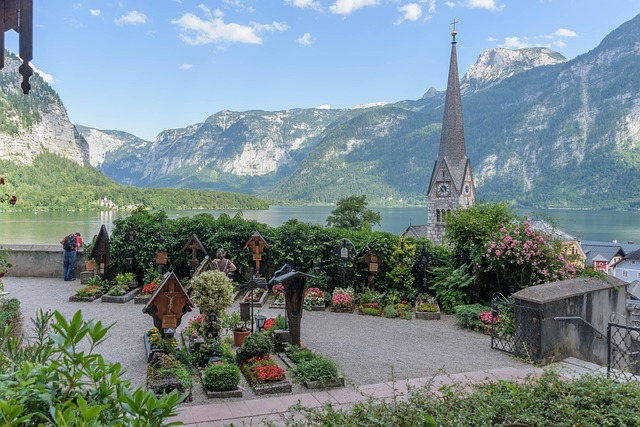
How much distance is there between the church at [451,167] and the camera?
4184 cm

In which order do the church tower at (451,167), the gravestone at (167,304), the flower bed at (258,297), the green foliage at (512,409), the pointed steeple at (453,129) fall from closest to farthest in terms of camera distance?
the green foliage at (512,409) < the gravestone at (167,304) < the flower bed at (258,297) < the pointed steeple at (453,129) < the church tower at (451,167)

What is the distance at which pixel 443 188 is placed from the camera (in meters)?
45.6

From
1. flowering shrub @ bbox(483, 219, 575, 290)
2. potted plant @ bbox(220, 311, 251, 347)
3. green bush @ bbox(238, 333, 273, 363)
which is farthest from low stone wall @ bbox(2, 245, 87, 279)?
flowering shrub @ bbox(483, 219, 575, 290)

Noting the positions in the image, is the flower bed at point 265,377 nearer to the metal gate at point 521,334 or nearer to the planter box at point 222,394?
the planter box at point 222,394

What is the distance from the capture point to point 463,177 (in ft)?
146

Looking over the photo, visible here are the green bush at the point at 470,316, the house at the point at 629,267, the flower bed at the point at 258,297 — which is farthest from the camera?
the house at the point at 629,267

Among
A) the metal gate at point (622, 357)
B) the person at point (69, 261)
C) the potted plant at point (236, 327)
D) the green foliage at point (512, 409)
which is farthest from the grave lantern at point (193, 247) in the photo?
the green foliage at point (512, 409)

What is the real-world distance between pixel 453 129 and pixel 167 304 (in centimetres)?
3892

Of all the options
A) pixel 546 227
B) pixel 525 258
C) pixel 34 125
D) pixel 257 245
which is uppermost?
pixel 34 125

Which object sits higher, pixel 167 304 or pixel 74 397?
pixel 74 397

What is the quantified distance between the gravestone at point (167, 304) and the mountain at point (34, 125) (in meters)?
138

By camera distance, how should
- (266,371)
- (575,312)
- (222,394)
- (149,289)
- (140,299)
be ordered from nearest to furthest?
1. (222,394)
2. (266,371)
3. (575,312)
4. (140,299)
5. (149,289)

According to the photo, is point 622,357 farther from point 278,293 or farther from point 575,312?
point 278,293

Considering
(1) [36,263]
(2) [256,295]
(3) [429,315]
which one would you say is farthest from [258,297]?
(1) [36,263]
